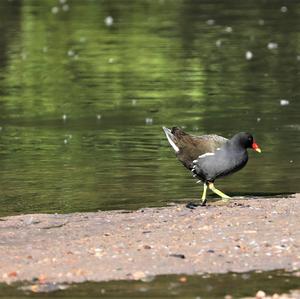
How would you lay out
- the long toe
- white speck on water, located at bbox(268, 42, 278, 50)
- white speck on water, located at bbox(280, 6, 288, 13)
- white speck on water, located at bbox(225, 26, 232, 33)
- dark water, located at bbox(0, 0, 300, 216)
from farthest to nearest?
1. white speck on water, located at bbox(280, 6, 288, 13)
2. white speck on water, located at bbox(225, 26, 232, 33)
3. white speck on water, located at bbox(268, 42, 278, 50)
4. dark water, located at bbox(0, 0, 300, 216)
5. the long toe

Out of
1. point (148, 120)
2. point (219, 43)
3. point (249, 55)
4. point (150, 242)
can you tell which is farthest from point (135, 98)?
point (150, 242)

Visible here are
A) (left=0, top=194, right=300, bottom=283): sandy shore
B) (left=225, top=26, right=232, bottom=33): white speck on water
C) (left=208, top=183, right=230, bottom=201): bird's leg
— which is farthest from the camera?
(left=225, top=26, right=232, bottom=33): white speck on water

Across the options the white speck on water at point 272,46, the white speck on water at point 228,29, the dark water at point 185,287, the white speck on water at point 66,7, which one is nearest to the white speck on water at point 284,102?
the white speck on water at point 272,46

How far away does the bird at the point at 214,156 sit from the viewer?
12.5m

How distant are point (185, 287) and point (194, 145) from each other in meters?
3.80

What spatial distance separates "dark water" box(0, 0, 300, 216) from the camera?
1408cm

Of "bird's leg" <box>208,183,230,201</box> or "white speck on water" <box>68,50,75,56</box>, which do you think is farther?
Answer: "white speck on water" <box>68,50,75,56</box>

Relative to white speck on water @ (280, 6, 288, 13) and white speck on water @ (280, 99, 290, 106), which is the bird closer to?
white speck on water @ (280, 99, 290, 106)

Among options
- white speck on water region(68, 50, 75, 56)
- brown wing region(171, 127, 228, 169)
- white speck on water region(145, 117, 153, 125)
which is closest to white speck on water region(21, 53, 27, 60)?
white speck on water region(68, 50, 75, 56)

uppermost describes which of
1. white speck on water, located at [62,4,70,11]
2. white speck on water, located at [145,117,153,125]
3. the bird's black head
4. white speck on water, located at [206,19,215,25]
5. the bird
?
the bird's black head

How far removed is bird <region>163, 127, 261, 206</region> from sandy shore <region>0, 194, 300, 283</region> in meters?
0.50

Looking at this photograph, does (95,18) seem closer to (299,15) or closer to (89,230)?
(299,15)

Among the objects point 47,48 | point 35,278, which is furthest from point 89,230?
point 47,48

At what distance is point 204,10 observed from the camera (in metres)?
34.5
